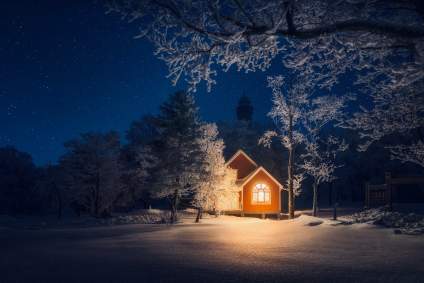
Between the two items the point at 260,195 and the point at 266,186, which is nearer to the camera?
the point at 260,195

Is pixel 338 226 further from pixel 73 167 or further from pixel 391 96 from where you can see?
pixel 73 167

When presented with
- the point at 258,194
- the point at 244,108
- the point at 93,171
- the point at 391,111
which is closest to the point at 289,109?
the point at 258,194

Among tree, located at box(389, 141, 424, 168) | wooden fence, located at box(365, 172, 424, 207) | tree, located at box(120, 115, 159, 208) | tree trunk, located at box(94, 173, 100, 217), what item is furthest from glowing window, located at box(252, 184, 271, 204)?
tree, located at box(389, 141, 424, 168)

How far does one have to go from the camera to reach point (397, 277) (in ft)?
21.1

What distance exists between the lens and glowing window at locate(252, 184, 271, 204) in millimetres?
39250

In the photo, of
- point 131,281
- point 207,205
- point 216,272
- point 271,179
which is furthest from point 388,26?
point 271,179

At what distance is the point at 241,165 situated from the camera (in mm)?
41688

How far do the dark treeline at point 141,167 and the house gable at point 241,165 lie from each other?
21.7 ft

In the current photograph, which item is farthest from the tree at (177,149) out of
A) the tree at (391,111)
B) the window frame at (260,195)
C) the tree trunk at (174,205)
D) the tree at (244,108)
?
the tree at (244,108)

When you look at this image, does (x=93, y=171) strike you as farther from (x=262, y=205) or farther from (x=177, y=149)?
(x=262, y=205)

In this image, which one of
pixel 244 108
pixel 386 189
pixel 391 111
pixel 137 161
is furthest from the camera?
pixel 244 108

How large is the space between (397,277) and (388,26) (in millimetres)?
4511

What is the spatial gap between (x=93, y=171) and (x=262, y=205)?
705 inches

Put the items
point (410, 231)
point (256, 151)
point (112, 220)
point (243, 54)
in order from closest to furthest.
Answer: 1. point (243, 54)
2. point (410, 231)
3. point (112, 220)
4. point (256, 151)
